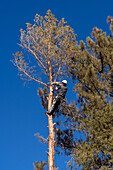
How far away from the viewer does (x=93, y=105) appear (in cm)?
973

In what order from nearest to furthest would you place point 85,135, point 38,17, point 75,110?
point 85,135
point 75,110
point 38,17

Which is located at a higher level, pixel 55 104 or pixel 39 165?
pixel 55 104

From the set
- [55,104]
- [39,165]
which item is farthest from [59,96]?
[39,165]

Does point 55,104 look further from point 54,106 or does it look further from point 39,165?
point 39,165

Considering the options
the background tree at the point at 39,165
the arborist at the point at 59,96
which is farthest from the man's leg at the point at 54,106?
the background tree at the point at 39,165

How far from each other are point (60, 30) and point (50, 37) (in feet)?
1.85

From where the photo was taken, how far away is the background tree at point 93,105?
27.3 feet

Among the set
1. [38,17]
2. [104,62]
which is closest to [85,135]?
[104,62]

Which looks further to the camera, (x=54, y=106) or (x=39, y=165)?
(x=54, y=106)

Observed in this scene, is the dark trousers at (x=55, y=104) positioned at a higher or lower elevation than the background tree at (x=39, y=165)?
higher

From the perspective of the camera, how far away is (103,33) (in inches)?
439

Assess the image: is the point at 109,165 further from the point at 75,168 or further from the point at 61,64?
the point at 61,64

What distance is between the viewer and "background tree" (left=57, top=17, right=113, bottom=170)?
8.32 m

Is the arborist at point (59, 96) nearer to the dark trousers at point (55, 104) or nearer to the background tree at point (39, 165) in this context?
the dark trousers at point (55, 104)
